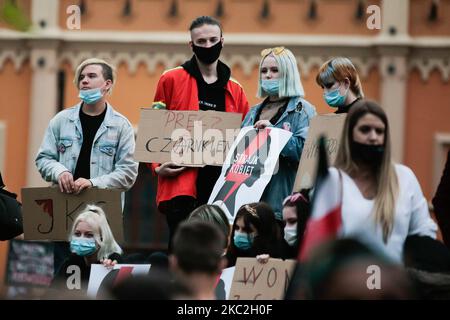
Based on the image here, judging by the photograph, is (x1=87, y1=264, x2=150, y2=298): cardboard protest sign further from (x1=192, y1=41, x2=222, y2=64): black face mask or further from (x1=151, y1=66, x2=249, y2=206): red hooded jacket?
(x1=192, y1=41, x2=222, y2=64): black face mask

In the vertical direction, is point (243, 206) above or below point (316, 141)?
below

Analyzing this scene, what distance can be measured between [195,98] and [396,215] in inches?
112

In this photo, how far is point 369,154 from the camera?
6344 mm

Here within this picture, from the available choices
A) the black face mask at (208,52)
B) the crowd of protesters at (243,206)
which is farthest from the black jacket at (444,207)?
the black face mask at (208,52)

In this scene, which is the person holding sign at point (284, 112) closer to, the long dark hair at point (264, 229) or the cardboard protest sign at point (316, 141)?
the cardboard protest sign at point (316, 141)

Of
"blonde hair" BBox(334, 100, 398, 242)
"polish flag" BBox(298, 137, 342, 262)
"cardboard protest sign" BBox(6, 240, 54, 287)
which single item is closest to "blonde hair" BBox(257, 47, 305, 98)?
"blonde hair" BBox(334, 100, 398, 242)

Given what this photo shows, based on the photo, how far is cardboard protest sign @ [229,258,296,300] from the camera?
744 centimetres

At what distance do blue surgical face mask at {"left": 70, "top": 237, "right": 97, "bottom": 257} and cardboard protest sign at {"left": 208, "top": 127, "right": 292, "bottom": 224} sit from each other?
0.69 metres

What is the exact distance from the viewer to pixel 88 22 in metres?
24.7

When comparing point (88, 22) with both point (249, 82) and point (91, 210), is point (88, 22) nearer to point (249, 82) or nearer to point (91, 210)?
point (249, 82)

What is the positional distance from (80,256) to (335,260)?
13.3 feet

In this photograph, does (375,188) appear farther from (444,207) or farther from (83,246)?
(83,246)

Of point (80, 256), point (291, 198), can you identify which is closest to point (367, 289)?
point (291, 198)

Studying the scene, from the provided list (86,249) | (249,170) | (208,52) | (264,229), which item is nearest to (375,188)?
(264,229)
